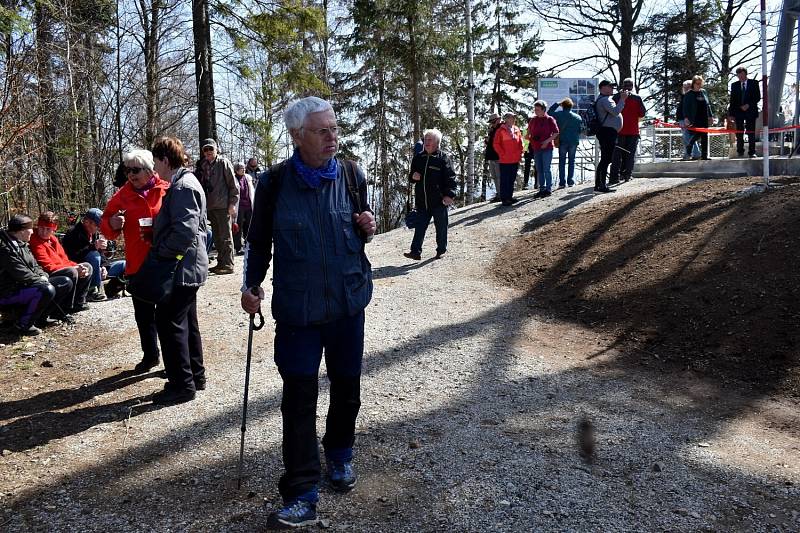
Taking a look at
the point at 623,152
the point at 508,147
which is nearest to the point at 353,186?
the point at 508,147

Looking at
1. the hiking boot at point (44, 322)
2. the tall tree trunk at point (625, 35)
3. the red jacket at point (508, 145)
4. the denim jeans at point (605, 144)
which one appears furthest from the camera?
the tall tree trunk at point (625, 35)

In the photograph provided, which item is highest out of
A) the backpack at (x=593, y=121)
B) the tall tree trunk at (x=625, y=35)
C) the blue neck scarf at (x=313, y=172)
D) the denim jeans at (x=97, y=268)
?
the tall tree trunk at (x=625, y=35)

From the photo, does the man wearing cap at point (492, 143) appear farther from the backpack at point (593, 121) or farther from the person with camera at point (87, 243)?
the person with camera at point (87, 243)

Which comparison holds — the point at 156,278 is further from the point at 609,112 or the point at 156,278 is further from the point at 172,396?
the point at 609,112

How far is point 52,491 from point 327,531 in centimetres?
167

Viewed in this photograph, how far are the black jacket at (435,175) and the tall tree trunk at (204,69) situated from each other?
6733 millimetres

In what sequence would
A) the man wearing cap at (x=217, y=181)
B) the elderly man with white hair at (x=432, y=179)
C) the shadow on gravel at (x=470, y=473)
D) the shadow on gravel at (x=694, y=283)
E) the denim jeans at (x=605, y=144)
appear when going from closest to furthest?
the shadow on gravel at (x=470, y=473), the shadow on gravel at (x=694, y=283), the man wearing cap at (x=217, y=181), the elderly man with white hair at (x=432, y=179), the denim jeans at (x=605, y=144)

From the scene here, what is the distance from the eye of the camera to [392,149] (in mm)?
29406

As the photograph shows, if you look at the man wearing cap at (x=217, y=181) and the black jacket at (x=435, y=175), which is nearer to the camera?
the man wearing cap at (x=217, y=181)

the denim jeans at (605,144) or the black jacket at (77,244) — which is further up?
the denim jeans at (605,144)

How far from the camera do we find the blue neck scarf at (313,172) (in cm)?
310

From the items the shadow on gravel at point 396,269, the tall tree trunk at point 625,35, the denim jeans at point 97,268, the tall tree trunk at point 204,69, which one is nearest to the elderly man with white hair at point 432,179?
the shadow on gravel at point 396,269

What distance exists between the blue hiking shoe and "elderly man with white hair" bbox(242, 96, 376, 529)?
320mm

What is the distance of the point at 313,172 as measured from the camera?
3.13m
